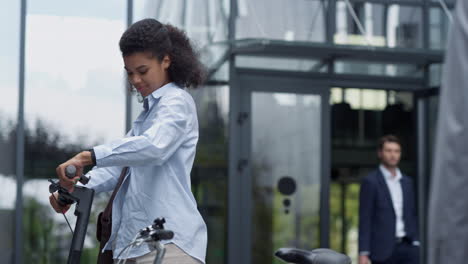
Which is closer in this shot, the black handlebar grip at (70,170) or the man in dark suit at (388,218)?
the black handlebar grip at (70,170)

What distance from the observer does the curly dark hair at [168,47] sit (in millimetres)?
3418

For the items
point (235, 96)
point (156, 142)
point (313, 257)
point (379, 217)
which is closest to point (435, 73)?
point (235, 96)

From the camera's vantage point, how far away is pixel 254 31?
909 centimetres

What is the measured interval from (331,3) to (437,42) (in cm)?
119

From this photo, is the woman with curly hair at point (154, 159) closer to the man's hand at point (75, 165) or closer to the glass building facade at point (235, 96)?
the man's hand at point (75, 165)

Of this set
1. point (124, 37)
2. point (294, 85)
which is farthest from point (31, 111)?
point (124, 37)

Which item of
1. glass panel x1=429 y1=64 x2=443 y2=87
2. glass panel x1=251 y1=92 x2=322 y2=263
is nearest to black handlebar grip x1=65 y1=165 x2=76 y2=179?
glass panel x1=251 y1=92 x2=322 y2=263

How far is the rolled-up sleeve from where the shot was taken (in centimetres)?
317

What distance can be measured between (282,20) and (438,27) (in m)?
1.69

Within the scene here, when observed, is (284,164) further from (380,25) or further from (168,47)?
(168,47)

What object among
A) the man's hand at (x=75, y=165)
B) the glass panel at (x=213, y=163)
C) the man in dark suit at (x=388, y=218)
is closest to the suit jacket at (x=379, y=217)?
the man in dark suit at (x=388, y=218)

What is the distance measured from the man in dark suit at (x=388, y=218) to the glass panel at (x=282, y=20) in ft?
5.45

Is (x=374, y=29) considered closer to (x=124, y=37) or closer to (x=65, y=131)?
(x=65, y=131)

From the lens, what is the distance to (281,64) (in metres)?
9.40
